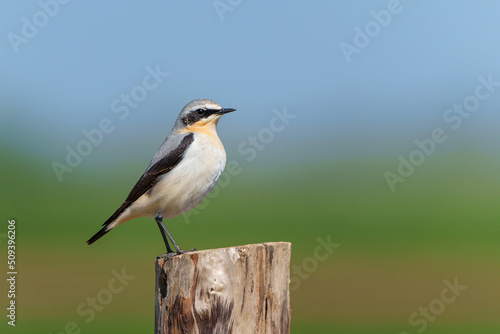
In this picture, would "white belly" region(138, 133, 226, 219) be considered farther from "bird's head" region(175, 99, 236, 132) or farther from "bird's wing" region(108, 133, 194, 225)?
"bird's head" region(175, 99, 236, 132)

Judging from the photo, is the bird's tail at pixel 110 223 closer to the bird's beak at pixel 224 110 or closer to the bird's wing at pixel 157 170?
the bird's wing at pixel 157 170

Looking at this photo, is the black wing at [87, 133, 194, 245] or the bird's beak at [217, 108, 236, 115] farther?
the bird's beak at [217, 108, 236, 115]

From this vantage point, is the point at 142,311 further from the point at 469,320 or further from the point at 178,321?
the point at 178,321

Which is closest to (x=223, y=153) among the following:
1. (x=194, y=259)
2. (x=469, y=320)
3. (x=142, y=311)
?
(x=194, y=259)

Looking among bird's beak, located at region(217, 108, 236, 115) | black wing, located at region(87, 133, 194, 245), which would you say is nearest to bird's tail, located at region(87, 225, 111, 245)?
black wing, located at region(87, 133, 194, 245)

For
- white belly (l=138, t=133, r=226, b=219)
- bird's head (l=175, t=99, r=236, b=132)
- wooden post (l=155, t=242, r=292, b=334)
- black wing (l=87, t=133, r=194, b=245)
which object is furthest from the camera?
bird's head (l=175, t=99, r=236, b=132)

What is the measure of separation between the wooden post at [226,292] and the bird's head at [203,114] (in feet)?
10.3

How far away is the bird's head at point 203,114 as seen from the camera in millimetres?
9242

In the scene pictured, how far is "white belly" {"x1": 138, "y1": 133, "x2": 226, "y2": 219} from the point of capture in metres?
8.59

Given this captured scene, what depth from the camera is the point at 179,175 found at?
863cm

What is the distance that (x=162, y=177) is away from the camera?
8781 mm

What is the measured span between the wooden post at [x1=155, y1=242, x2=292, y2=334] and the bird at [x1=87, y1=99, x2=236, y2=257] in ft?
6.91

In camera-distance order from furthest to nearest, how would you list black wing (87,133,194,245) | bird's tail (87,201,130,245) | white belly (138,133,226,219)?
bird's tail (87,201,130,245) < black wing (87,133,194,245) < white belly (138,133,226,219)

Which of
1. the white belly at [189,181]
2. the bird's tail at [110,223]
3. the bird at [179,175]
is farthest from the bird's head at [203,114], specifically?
the bird's tail at [110,223]
